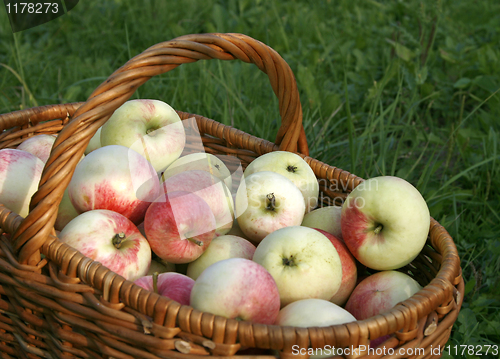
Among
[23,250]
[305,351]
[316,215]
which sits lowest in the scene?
[316,215]

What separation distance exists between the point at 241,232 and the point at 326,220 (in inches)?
10.2

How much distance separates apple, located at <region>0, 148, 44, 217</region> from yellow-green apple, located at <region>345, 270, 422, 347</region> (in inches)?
35.4

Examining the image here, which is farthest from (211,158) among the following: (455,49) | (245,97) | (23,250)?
(455,49)

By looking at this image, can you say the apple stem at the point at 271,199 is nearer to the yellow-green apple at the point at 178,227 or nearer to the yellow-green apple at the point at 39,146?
the yellow-green apple at the point at 178,227

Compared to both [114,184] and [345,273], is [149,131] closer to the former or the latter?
[114,184]

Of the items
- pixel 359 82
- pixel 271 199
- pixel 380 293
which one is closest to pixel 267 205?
pixel 271 199

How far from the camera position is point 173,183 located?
48.9 inches

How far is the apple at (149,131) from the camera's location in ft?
4.65

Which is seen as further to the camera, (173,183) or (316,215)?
(316,215)

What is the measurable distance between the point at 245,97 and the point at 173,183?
4.25ft

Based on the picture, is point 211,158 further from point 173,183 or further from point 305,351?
point 305,351

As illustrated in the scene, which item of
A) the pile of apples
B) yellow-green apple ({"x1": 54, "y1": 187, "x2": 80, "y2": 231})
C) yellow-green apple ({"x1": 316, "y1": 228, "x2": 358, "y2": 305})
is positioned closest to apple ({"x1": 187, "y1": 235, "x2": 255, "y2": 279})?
the pile of apples

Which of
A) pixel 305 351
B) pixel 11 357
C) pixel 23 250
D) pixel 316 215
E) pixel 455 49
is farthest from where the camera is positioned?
pixel 455 49

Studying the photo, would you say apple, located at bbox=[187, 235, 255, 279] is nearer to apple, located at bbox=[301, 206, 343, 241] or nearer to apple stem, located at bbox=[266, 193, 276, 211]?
apple stem, located at bbox=[266, 193, 276, 211]
